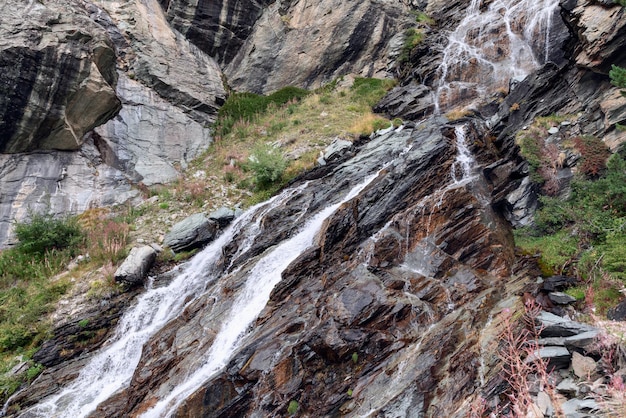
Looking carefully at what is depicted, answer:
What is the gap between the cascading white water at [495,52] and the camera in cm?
1673

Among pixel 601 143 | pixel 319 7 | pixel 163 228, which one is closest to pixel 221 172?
pixel 163 228

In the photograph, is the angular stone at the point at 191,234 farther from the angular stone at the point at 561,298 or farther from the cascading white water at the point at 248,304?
the angular stone at the point at 561,298

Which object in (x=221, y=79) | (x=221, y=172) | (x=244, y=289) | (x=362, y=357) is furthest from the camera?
(x=221, y=79)

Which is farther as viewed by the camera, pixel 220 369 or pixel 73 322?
pixel 73 322

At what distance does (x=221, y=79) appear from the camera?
2461 cm

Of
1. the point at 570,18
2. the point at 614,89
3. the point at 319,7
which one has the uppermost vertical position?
the point at 319,7

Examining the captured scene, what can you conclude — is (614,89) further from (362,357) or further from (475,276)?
(362,357)

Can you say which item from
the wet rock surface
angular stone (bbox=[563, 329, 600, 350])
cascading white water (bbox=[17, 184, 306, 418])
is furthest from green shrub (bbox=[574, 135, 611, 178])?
cascading white water (bbox=[17, 184, 306, 418])

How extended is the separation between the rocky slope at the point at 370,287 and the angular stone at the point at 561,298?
18.7 inches

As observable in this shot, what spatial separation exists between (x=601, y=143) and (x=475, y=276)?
16.5 feet

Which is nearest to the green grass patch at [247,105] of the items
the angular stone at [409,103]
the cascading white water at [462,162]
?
the angular stone at [409,103]

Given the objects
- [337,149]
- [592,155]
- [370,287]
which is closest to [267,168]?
[337,149]

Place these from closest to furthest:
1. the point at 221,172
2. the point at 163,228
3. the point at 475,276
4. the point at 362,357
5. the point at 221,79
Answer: the point at 362,357 → the point at 475,276 → the point at 163,228 → the point at 221,172 → the point at 221,79

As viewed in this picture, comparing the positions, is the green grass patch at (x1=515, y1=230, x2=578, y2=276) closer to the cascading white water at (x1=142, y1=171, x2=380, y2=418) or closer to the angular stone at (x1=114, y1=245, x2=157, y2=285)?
the cascading white water at (x1=142, y1=171, x2=380, y2=418)
